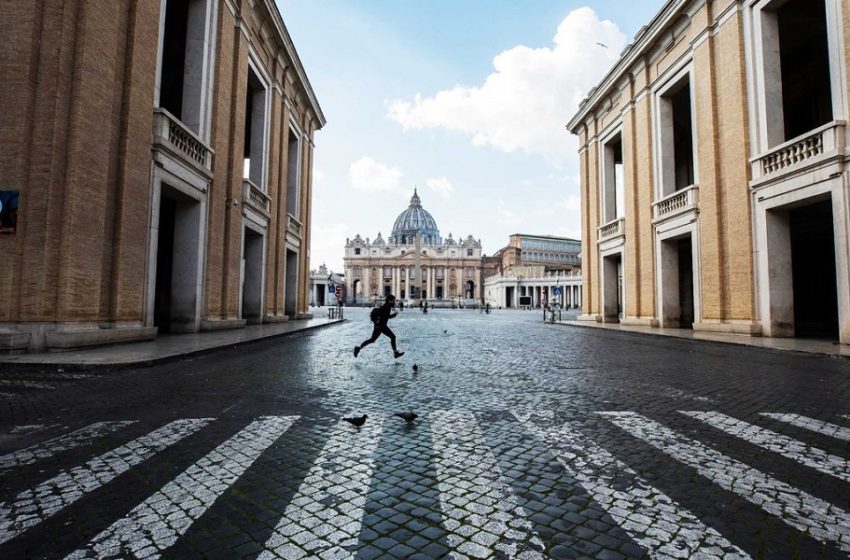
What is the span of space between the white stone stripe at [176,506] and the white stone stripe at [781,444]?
13.6 ft

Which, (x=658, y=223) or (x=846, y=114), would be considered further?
(x=658, y=223)

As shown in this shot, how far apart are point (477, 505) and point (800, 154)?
51.5 ft

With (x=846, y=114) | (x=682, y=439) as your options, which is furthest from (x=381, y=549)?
(x=846, y=114)

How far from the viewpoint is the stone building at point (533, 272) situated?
96750mm

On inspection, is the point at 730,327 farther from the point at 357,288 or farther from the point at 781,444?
the point at 357,288

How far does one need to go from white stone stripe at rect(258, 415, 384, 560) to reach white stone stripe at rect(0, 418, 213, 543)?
1340 mm

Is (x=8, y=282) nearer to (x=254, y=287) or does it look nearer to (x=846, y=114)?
(x=254, y=287)

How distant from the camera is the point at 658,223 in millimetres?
20328

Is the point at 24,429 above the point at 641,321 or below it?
below

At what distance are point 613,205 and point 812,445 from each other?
24.5 metres

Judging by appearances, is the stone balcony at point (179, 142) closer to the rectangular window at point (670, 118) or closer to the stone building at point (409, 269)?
the rectangular window at point (670, 118)

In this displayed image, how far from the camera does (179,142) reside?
13766 millimetres

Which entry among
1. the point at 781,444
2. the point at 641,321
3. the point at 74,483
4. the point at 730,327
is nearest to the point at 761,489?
the point at 781,444

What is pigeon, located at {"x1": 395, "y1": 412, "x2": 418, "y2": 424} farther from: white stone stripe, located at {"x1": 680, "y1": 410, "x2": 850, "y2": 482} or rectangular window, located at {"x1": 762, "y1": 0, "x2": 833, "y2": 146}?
rectangular window, located at {"x1": 762, "y1": 0, "x2": 833, "y2": 146}
